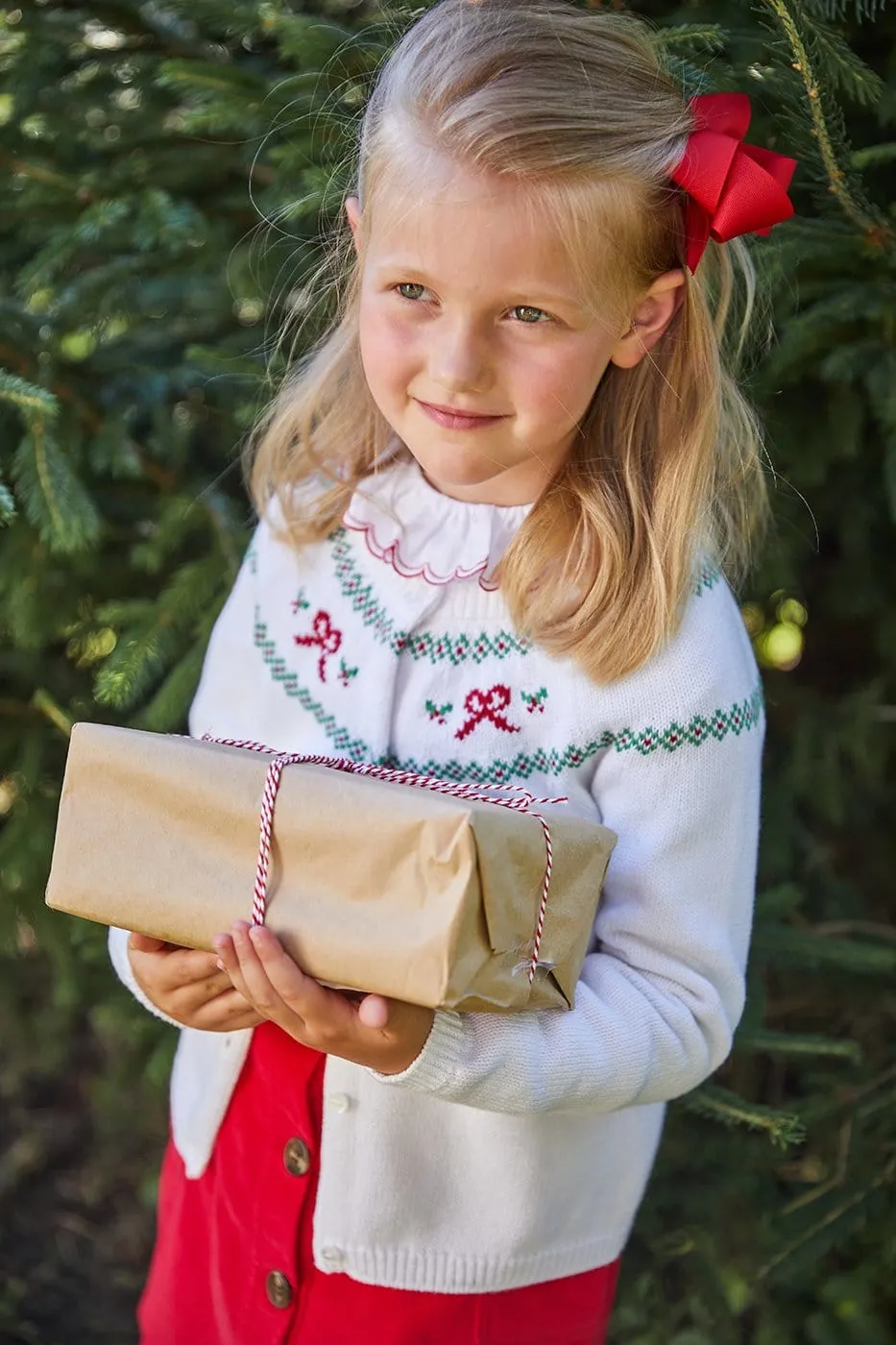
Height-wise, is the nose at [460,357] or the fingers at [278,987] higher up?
the nose at [460,357]

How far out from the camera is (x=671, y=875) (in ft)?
4.40

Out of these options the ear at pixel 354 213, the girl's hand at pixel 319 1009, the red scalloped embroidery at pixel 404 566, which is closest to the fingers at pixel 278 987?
the girl's hand at pixel 319 1009

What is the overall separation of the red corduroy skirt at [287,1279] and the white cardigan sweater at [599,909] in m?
0.03

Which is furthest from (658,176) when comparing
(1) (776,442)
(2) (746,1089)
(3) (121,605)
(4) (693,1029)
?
(2) (746,1089)

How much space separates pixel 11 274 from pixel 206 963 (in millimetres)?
1319

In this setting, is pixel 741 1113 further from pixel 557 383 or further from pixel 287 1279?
pixel 557 383

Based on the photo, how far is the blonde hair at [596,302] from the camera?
4.04ft

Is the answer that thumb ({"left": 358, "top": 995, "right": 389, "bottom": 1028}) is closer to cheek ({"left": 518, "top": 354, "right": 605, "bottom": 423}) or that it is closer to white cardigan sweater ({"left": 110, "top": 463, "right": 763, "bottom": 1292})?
white cardigan sweater ({"left": 110, "top": 463, "right": 763, "bottom": 1292})

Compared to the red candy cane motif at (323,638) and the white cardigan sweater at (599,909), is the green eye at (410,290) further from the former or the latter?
the red candy cane motif at (323,638)

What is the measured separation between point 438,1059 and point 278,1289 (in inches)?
17.1

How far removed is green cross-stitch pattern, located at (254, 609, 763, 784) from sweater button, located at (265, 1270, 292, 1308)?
0.58 m

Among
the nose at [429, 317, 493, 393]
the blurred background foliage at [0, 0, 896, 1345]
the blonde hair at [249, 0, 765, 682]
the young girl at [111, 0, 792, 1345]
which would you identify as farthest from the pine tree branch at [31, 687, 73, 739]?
the nose at [429, 317, 493, 393]

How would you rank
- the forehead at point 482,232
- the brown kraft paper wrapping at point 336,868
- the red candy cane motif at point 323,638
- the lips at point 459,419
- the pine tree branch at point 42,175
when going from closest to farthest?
the brown kraft paper wrapping at point 336,868, the forehead at point 482,232, the lips at point 459,419, the red candy cane motif at point 323,638, the pine tree branch at point 42,175

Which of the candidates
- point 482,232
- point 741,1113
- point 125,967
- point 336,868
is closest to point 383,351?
point 482,232
